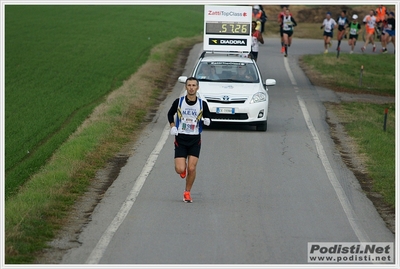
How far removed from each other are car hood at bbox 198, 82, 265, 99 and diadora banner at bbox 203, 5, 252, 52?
8.33 meters

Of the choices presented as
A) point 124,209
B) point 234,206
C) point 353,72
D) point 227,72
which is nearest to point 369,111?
point 227,72

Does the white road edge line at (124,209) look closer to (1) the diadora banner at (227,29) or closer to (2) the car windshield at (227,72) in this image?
(2) the car windshield at (227,72)

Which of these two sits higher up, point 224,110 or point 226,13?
point 226,13

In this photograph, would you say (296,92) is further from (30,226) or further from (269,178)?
(30,226)

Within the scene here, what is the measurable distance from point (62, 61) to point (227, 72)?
18.2m

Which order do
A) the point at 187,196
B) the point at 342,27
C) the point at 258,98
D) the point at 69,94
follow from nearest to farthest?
the point at 187,196
the point at 258,98
the point at 69,94
the point at 342,27

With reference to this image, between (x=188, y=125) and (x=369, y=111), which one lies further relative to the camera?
(x=369, y=111)

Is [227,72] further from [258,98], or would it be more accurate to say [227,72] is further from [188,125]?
[188,125]

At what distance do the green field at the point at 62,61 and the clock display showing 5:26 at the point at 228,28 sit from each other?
393cm

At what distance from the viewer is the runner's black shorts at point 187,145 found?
11.5 meters

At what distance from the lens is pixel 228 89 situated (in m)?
18.5

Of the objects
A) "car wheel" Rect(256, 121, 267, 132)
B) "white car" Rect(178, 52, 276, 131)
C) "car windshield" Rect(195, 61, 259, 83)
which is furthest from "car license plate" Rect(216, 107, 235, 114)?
"car windshield" Rect(195, 61, 259, 83)

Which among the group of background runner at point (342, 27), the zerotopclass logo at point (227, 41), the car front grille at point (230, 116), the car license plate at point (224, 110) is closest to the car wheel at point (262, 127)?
the car front grille at point (230, 116)

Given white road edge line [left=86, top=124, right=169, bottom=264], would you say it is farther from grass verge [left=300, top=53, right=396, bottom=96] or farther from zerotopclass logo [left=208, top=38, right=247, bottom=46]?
grass verge [left=300, top=53, right=396, bottom=96]
